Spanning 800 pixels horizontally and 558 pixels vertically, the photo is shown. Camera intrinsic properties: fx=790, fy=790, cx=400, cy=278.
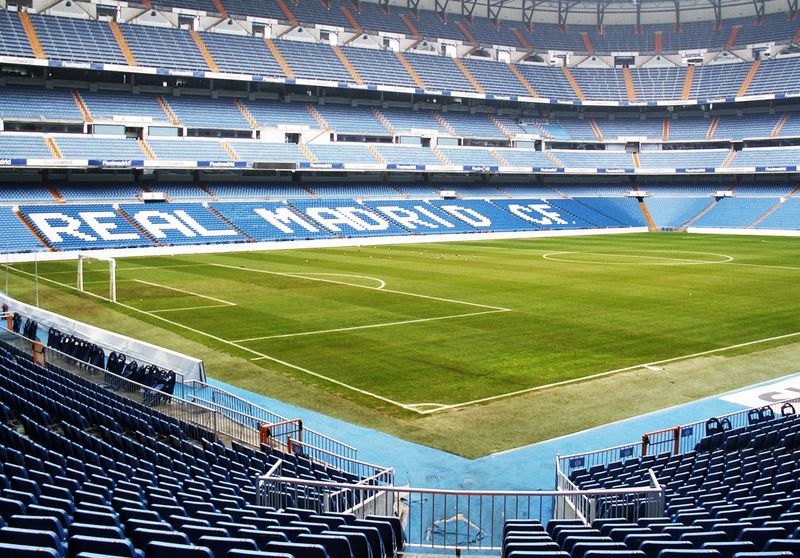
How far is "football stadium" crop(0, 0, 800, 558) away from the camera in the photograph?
1123 centimetres

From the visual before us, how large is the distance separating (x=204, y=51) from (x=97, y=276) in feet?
129

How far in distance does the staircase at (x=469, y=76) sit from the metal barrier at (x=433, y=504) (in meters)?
84.1

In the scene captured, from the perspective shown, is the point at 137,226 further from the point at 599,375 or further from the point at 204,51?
the point at 599,375

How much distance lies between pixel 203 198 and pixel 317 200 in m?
11.1

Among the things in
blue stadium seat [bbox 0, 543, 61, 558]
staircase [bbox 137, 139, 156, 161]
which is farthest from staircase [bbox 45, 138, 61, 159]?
blue stadium seat [bbox 0, 543, 61, 558]

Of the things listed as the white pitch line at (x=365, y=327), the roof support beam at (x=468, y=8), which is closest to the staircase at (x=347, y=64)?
the roof support beam at (x=468, y=8)

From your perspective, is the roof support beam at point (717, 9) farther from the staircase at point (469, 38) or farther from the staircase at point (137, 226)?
the staircase at point (137, 226)

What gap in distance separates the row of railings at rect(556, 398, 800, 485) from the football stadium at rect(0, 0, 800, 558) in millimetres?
83

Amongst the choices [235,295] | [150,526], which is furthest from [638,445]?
[235,295]

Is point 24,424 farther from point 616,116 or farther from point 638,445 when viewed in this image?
point 616,116

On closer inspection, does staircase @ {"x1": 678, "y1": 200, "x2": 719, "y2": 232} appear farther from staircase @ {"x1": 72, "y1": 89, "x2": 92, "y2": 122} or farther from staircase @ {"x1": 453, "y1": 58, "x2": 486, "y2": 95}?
staircase @ {"x1": 72, "y1": 89, "x2": 92, "y2": 122}

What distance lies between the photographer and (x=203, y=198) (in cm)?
7225

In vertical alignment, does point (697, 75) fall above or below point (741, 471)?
above

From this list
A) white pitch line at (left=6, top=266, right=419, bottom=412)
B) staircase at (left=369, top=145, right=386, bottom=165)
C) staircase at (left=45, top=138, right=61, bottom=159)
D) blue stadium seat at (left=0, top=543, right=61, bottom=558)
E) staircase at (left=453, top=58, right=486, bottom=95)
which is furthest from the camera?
staircase at (left=453, top=58, right=486, bottom=95)
